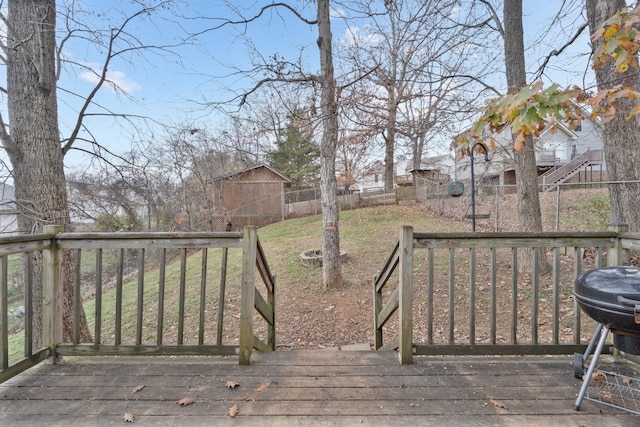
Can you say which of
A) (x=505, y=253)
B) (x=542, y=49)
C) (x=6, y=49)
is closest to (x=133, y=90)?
(x=6, y=49)

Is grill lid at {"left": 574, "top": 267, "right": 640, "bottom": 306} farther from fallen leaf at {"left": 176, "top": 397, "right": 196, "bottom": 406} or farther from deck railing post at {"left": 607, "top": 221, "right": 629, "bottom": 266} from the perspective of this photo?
fallen leaf at {"left": 176, "top": 397, "right": 196, "bottom": 406}

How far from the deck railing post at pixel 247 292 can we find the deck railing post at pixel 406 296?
1.08 meters

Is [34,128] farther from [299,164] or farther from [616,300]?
[299,164]

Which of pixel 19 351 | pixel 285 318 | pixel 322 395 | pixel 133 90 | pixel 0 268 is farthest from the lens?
pixel 19 351

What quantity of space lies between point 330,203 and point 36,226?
4.12m

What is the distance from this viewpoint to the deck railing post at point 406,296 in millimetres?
2260

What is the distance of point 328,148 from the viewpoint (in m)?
5.74

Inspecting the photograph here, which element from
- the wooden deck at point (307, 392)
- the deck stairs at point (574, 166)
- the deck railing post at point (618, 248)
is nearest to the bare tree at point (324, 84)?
the wooden deck at point (307, 392)

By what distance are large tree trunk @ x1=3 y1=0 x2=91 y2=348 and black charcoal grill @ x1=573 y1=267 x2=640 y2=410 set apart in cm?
447

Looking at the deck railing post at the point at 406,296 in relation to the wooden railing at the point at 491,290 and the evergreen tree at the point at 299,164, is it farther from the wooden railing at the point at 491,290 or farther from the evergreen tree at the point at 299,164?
the evergreen tree at the point at 299,164

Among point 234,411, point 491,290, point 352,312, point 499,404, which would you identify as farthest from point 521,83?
point 234,411

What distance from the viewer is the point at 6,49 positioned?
10.4ft

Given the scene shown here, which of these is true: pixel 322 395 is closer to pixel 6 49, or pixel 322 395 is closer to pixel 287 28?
pixel 6 49

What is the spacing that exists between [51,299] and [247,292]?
4.88ft
